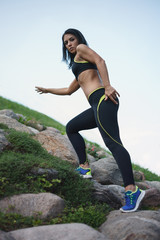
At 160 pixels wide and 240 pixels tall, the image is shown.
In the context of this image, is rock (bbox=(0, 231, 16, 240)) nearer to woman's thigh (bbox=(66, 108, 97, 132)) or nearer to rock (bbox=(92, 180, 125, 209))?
rock (bbox=(92, 180, 125, 209))

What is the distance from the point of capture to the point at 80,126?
5.51 metres

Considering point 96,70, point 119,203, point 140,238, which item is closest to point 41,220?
point 140,238

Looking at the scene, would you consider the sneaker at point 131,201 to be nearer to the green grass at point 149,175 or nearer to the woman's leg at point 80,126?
the woman's leg at point 80,126

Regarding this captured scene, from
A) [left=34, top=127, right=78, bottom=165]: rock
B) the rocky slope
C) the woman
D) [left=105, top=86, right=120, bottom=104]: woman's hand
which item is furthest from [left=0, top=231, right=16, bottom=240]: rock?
[left=34, top=127, right=78, bottom=165]: rock

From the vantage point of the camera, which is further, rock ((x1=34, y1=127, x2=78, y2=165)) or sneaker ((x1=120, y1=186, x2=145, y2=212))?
rock ((x1=34, y1=127, x2=78, y2=165))

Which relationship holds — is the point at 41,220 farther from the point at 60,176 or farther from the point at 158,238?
the point at 158,238

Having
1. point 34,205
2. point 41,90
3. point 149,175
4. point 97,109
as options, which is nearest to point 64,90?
point 41,90

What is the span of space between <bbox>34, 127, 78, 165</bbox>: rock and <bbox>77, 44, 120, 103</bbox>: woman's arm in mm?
3397

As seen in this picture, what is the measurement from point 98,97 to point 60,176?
1.64m

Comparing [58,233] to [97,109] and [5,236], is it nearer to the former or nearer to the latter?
[5,236]

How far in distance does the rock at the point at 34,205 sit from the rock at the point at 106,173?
3.49 metres

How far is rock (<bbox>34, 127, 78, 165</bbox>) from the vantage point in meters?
7.66

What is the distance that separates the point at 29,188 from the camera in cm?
465

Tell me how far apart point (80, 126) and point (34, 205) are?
6.39 feet
